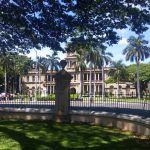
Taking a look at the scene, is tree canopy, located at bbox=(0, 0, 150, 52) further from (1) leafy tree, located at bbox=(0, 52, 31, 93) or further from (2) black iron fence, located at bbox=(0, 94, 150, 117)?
(1) leafy tree, located at bbox=(0, 52, 31, 93)

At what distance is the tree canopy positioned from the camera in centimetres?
1533

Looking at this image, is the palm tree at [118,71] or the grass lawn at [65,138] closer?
the grass lawn at [65,138]

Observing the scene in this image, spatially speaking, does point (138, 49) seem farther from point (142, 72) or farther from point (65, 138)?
point (65, 138)

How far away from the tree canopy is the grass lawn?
405 cm

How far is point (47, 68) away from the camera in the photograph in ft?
340

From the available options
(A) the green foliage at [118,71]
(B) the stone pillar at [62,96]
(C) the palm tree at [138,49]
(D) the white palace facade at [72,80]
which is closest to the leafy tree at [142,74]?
(A) the green foliage at [118,71]

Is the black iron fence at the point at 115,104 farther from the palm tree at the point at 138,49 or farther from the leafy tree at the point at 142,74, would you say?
the leafy tree at the point at 142,74

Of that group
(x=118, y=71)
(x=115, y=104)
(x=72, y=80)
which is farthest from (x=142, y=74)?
(x=115, y=104)

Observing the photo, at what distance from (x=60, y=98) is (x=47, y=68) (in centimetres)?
8541

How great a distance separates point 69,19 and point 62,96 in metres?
3.77

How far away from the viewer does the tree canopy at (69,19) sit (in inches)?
603

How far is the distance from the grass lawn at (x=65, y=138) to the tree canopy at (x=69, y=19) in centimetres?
405

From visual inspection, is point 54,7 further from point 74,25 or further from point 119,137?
point 119,137

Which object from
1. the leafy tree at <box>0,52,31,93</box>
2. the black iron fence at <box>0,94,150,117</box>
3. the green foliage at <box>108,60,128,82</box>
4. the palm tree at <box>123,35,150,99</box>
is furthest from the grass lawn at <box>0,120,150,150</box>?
the green foliage at <box>108,60,128,82</box>
